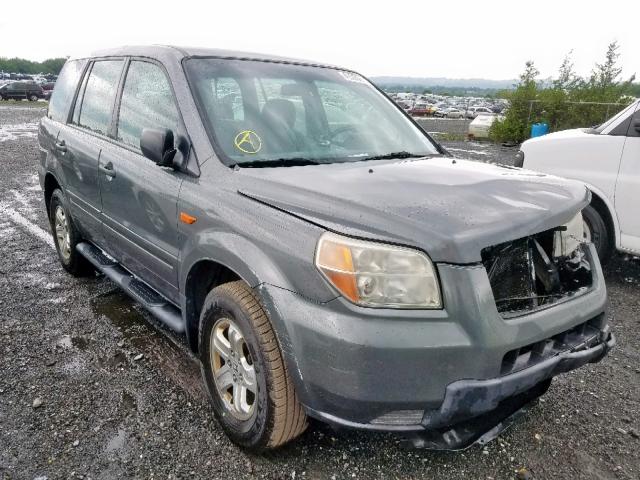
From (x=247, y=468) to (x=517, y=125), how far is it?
16.7 meters

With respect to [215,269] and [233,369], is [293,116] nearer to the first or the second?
[215,269]

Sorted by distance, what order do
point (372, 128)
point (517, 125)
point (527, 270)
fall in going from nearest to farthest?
point (527, 270)
point (372, 128)
point (517, 125)

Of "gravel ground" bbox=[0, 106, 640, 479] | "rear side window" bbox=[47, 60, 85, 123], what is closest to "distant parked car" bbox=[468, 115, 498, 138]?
"gravel ground" bbox=[0, 106, 640, 479]

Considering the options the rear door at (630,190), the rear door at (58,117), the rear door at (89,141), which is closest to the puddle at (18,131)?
the rear door at (58,117)

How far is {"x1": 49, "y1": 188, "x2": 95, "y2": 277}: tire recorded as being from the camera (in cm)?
431

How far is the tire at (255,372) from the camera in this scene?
6.76ft

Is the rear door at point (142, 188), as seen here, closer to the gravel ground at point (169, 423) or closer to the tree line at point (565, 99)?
the gravel ground at point (169, 423)

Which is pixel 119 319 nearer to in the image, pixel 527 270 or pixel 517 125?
pixel 527 270

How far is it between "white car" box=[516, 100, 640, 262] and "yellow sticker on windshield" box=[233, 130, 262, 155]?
3.43 meters

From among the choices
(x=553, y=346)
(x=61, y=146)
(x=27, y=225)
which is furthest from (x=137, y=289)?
(x=27, y=225)

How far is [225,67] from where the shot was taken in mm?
2918

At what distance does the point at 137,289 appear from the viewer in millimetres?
3279

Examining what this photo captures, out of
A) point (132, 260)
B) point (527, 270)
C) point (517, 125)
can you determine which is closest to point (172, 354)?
point (132, 260)

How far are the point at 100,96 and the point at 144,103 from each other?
0.86m
